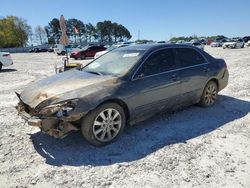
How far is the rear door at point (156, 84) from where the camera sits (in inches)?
178

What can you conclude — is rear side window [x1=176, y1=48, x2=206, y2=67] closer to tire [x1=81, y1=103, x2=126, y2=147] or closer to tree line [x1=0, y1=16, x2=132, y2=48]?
tire [x1=81, y1=103, x2=126, y2=147]

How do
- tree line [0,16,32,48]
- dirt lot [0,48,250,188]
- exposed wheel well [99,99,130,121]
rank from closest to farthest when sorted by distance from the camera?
1. dirt lot [0,48,250,188]
2. exposed wheel well [99,99,130,121]
3. tree line [0,16,32,48]

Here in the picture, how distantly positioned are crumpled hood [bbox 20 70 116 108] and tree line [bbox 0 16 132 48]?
6933cm

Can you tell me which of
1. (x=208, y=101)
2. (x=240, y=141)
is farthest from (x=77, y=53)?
(x=240, y=141)

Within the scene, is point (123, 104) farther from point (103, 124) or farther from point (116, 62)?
point (116, 62)

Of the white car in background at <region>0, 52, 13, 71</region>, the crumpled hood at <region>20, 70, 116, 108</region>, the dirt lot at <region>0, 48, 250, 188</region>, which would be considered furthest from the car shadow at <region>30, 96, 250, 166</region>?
the white car in background at <region>0, 52, 13, 71</region>

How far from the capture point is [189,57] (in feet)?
18.5

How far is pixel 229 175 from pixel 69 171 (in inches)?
82.0

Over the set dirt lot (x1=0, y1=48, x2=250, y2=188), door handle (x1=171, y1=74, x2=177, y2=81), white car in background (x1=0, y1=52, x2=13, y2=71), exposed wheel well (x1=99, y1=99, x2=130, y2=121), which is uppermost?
door handle (x1=171, y1=74, x2=177, y2=81)

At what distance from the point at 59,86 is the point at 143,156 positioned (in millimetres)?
1744

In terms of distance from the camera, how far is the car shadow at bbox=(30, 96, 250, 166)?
3.85 metres

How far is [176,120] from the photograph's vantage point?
5.30 meters

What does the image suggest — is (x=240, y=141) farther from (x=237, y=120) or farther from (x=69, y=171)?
(x=69, y=171)

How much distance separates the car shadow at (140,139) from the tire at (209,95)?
0.16 m
